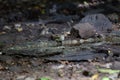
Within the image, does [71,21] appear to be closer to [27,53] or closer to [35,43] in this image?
[35,43]

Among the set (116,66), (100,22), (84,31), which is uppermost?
(100,22)

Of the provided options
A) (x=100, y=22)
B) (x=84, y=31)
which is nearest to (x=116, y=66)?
(x=84, y=31)

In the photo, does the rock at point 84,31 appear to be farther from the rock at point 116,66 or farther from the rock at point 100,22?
the rock at point 116,66

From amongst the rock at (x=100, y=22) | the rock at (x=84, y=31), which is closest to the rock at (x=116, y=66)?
the rock at (x=84, y=31)

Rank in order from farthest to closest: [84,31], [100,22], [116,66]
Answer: [100,22] → [84,31] → [116,66]

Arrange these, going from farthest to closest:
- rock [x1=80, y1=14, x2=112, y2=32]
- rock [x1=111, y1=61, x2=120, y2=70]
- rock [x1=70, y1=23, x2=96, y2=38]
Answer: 1. rock [x1=80, y1=14, x2=112, y2=32]
2. rock [x1=70, y1=23, x2=96, y2=38]
3. rock [x1=111, y1=61, x2=120, y2=70]

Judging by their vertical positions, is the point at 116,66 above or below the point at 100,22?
below

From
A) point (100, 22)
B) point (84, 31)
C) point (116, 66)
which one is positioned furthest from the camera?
point (100, 22)

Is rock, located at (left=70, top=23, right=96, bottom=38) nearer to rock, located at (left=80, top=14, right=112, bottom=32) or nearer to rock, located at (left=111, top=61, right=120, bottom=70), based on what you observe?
rock, located at (left=80, top=14, right=112, bottom=32)

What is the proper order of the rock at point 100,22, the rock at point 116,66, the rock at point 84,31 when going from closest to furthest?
the rock at point 116,66
the rock at point 84,31
the rock at point 100,22

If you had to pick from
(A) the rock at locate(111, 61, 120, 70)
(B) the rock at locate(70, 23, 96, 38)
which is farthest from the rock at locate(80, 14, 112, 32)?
(A) the rock at locate(111, 61, 120, 70)

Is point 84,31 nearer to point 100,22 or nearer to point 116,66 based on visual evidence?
point 100,22
